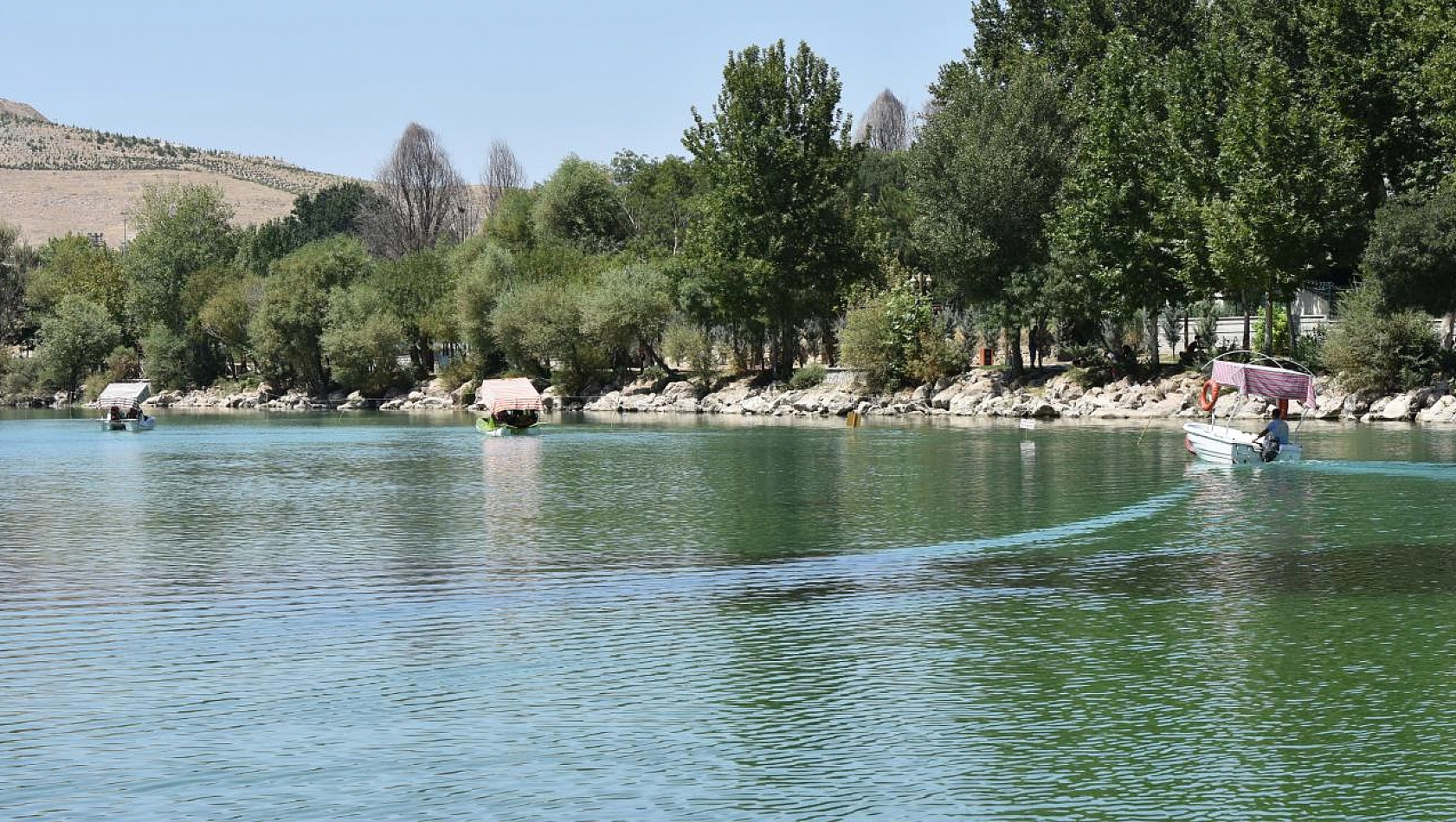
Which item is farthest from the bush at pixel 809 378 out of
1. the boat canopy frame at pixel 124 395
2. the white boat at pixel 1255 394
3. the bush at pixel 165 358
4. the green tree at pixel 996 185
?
the bush at pixel 165 358

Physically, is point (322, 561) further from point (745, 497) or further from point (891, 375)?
A: point (891, 375)

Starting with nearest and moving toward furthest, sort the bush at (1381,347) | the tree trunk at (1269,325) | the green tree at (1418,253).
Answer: the green tree at (1418,253) < the bush at (1381,347) < the tree trunk at (1269,325)

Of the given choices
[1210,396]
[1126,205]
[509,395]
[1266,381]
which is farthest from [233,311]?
[1266,381]

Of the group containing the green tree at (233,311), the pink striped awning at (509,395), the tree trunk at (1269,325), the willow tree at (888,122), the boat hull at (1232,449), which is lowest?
the boat hull at (1232,449)

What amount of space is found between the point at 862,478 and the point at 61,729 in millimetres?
35653

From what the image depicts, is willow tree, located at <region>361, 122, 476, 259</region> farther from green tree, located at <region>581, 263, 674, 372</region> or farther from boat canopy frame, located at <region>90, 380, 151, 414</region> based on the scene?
boat canopy frame, located at <region>90, 380, 151, 414</region>

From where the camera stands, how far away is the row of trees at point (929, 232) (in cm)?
7638

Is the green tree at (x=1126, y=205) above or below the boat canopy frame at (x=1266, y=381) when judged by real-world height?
above

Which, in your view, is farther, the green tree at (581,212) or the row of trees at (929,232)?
the green tree at (581,212)

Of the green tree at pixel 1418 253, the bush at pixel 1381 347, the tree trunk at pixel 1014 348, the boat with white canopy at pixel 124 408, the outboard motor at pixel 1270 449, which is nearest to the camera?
the outboard motor at pixel 1270 449

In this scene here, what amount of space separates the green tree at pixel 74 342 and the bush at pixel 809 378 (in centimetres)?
8586

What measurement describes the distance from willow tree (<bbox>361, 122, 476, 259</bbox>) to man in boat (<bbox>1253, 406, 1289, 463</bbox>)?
13270 cm

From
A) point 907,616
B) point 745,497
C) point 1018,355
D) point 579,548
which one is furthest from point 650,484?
point 1018,355

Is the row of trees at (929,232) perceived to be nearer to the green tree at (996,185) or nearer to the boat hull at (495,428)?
the green tree at (996,185)
